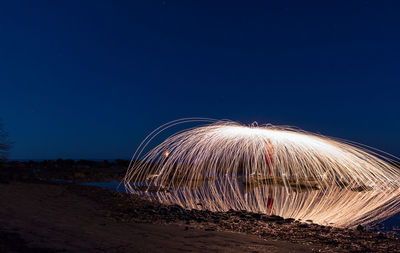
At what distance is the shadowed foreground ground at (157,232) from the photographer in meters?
5.34

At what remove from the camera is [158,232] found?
6.48m

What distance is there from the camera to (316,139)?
14414 millimetres

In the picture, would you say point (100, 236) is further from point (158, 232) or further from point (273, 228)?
point (273, 228)

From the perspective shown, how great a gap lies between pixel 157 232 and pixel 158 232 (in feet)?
0.07

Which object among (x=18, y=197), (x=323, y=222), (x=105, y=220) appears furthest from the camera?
(x=18, y=197)

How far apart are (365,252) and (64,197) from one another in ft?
33.2

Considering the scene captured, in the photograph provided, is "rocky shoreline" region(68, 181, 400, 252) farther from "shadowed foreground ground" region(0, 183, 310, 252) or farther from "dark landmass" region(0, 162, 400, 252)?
"shadowed foreground ground" region(0, 183, 310, 252)

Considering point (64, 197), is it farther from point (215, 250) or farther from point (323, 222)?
point (323, 222)

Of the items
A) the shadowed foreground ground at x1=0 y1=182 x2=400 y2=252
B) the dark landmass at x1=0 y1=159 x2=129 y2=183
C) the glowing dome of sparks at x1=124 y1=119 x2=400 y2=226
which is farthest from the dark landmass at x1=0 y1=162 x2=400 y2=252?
the dark landmass at x1=0 y1=159 x2=129 y2=183

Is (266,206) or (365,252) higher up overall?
(365,252)

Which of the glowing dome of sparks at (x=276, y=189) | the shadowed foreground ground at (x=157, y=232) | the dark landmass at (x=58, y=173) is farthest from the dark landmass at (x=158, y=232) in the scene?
the dark landmass at (x=58, y=173)

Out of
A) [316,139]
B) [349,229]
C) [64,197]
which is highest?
[316,139]

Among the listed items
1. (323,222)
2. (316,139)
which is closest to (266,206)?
(323,222)

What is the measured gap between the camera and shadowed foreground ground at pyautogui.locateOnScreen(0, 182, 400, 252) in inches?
210
